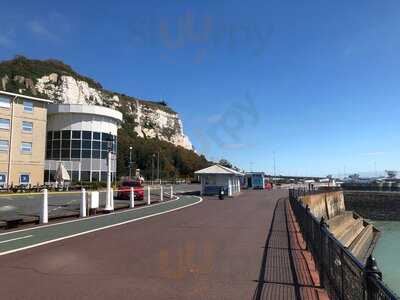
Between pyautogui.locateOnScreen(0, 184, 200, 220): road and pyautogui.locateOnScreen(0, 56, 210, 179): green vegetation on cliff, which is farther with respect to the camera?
pyautogui.locateOnScreen(0, 56, 210, 179): green vegetation on cliff

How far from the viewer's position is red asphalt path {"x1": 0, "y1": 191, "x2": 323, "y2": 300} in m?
7.37

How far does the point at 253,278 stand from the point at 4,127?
2033 inches

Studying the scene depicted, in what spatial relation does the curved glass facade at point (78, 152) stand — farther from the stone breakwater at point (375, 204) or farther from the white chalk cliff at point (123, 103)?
the white chalk cliff at point (123, 103)

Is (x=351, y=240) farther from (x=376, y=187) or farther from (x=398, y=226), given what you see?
(x=376, y=187)

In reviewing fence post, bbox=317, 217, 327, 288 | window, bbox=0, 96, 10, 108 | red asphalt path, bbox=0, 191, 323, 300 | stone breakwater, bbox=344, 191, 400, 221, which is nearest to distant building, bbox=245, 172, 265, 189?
stone breakwater, bbox=344, 191, 400, 221

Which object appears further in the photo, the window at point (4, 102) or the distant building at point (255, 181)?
the distant building at point (255, 181)

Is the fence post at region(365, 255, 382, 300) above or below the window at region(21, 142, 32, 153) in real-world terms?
below

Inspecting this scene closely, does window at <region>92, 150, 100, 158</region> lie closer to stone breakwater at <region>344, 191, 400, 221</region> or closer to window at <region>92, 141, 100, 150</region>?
window at <region>92, 141, 100, 150</region>

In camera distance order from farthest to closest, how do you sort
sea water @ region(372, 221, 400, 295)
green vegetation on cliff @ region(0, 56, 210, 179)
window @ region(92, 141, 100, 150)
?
green vegetation on cliff @ region(0, 56, 210, 179), window @ region(92, 141, 100, 150), sea water @ region(372, 221, 400, 295)

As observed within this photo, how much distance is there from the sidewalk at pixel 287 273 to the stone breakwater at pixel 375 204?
221 feet

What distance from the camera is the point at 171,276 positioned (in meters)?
8.48

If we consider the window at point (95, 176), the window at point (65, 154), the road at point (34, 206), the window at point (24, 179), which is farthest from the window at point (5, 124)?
the road at point (34, 206)

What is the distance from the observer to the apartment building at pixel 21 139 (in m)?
54.0

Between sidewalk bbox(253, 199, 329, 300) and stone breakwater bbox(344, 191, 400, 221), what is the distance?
67.5 meters
